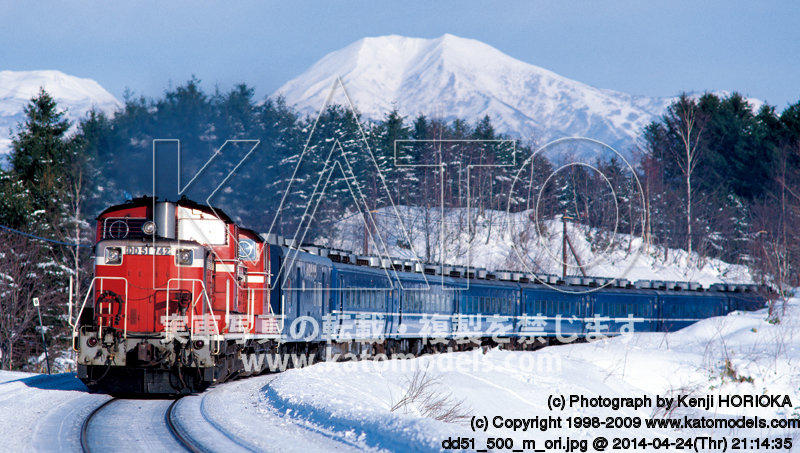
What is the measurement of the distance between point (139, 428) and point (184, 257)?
15.6 feet

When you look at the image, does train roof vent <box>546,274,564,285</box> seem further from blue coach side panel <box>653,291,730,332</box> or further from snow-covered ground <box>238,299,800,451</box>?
blue coach side panel <box>653,291,730,332</box>

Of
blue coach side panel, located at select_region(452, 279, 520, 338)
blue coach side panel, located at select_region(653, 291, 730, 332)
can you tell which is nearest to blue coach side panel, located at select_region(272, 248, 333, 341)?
blue coach side panel, located at select_region(452, 279, 520, 338)

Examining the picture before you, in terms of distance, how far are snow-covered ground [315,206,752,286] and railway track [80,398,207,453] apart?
143 ft

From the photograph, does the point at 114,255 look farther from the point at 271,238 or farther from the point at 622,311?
the point at 622,311

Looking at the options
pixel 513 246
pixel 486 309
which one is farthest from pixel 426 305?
pixel 513 246

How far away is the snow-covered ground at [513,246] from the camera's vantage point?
6094cm

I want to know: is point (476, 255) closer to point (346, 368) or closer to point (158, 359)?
point (346, 368)

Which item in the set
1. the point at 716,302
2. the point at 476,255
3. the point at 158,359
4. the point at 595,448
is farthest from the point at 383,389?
the point at 476,255

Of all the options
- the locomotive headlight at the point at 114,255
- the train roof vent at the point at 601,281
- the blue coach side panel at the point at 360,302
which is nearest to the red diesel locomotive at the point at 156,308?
the locomotive headlight at the point at 114,255

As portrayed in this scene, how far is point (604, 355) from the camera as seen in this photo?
27641 millimetres

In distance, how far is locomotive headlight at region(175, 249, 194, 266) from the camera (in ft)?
Answer: 50.8

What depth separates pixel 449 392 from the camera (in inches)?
667

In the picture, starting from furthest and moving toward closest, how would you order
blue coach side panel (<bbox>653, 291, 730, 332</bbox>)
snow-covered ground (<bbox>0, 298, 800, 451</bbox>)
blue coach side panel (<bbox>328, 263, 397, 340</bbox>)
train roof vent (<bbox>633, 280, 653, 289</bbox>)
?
train roof vent (<bbox>633, 280, 653, 289</bbox>) → blue coach side panel (<bbox>653, 291, 730, 332</bbox>) → blue coach side panel (<bbox>328, 263, 397, 340</bbox>) → snow-covered ground (<bbox>0, 298, 800, 451</bbox>)

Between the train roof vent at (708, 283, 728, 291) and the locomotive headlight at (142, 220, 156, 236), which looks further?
the train roof vent at (708, 283, 728, 291)
